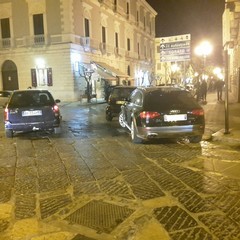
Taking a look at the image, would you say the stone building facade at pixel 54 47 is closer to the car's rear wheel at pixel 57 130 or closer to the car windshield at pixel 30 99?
the car's rear wheel at pixel 57 130

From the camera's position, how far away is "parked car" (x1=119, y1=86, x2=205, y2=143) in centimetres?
852

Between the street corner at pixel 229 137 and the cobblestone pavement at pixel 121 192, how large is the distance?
1.48 ft

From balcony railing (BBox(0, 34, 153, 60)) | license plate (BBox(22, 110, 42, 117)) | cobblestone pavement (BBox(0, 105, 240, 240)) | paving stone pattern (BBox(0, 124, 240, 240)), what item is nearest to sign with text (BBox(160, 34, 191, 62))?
balcony railing (BBox(0, 34, 153, 60))

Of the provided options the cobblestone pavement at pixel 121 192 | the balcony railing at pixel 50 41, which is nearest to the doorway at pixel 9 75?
the balcony railing at pixel 50 41

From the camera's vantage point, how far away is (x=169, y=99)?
8914mm

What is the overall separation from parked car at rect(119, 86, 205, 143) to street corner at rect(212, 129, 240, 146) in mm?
653

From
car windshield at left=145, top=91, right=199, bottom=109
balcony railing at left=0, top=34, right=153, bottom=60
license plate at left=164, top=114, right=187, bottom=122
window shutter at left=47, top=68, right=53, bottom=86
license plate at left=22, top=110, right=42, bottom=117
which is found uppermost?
balcony railing at left=0, top=34, right=153, bottom=60

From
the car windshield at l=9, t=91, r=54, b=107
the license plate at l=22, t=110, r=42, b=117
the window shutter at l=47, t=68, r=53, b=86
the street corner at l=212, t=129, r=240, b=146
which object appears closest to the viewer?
the street corner at l=212, t=129, r=240, b=146

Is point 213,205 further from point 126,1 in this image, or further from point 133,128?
point 126,1

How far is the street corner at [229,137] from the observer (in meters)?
8.98

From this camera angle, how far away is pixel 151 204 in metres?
4.77

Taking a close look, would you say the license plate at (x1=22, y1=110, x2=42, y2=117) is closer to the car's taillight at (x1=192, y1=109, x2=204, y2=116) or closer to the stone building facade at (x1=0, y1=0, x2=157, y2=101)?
the car's taillight at (x1=192, y1=109, x2=204, y2=116)

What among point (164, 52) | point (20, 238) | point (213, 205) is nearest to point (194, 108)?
point (213, 205)

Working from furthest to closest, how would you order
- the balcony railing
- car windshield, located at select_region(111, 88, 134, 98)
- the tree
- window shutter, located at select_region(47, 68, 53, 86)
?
1. window shutter, located at select_region(47, 68, 53, 86)
2. the balcony railing
3. the tree
4. car windshield, located at select_region(111, 88, 134, 98)
